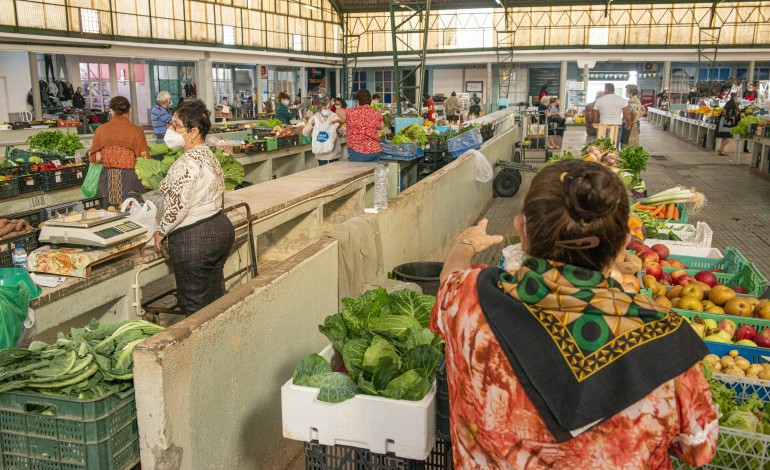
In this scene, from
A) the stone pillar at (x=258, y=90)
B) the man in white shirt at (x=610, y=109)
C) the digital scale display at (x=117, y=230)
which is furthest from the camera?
the stone pillar at (x=258, y=90)

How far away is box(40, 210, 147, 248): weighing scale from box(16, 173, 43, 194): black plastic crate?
345 cm

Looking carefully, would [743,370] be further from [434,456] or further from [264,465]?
[264,465]

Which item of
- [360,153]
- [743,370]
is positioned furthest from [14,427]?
[360,153]

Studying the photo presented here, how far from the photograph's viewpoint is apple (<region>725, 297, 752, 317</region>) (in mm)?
4234

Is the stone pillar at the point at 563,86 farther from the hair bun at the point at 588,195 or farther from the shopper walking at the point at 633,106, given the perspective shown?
the hair bun at the point at 588,195

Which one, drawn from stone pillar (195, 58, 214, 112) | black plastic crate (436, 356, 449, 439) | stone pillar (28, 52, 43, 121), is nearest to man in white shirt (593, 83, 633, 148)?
black plastic crate (436, 356, 449, 439)

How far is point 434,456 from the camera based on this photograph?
2.97 m

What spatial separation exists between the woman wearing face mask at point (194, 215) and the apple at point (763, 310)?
134 inches

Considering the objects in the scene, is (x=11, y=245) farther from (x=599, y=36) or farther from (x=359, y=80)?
(x=359, y=80)

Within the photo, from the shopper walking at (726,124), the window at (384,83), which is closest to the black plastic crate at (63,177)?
the shopper walking at (726,124)

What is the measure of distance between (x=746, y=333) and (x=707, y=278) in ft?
3.02

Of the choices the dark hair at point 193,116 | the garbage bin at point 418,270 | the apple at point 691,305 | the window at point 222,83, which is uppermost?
the window at point 222,83

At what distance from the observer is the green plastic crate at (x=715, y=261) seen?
5145 mm

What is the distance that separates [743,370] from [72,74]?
85.0 feet
